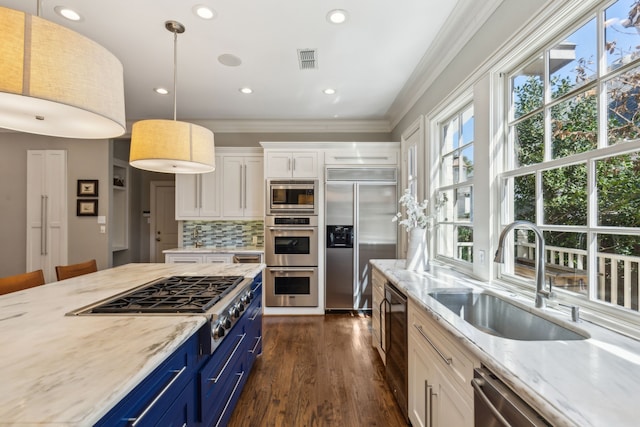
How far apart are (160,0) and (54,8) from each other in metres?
0.82

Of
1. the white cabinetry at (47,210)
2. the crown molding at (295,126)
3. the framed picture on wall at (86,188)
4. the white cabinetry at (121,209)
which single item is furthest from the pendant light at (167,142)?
the white cabinetry at (121,209)

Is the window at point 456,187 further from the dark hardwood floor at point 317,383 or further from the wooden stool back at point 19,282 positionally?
the wooden stool back at point 19,282

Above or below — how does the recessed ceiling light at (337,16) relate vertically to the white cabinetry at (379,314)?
above

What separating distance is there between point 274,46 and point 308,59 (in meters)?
0.36

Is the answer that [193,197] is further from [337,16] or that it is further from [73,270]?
[337,16]

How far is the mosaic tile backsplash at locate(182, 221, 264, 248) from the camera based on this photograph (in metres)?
4.53

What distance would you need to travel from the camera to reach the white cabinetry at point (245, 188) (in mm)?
4285

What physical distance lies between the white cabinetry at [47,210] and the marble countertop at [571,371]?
17.6ft

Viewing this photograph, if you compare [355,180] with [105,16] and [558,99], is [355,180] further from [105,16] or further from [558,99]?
[105,16]

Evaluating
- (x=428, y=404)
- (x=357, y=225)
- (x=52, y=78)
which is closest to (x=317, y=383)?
(x=428, y=404)

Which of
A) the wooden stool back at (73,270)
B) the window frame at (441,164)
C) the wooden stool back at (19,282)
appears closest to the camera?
the wooden stool back at (19,282)

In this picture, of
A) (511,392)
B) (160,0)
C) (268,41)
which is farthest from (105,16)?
(511,392)

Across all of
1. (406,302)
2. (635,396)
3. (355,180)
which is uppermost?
(355,180)

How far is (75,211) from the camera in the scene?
4309mm
